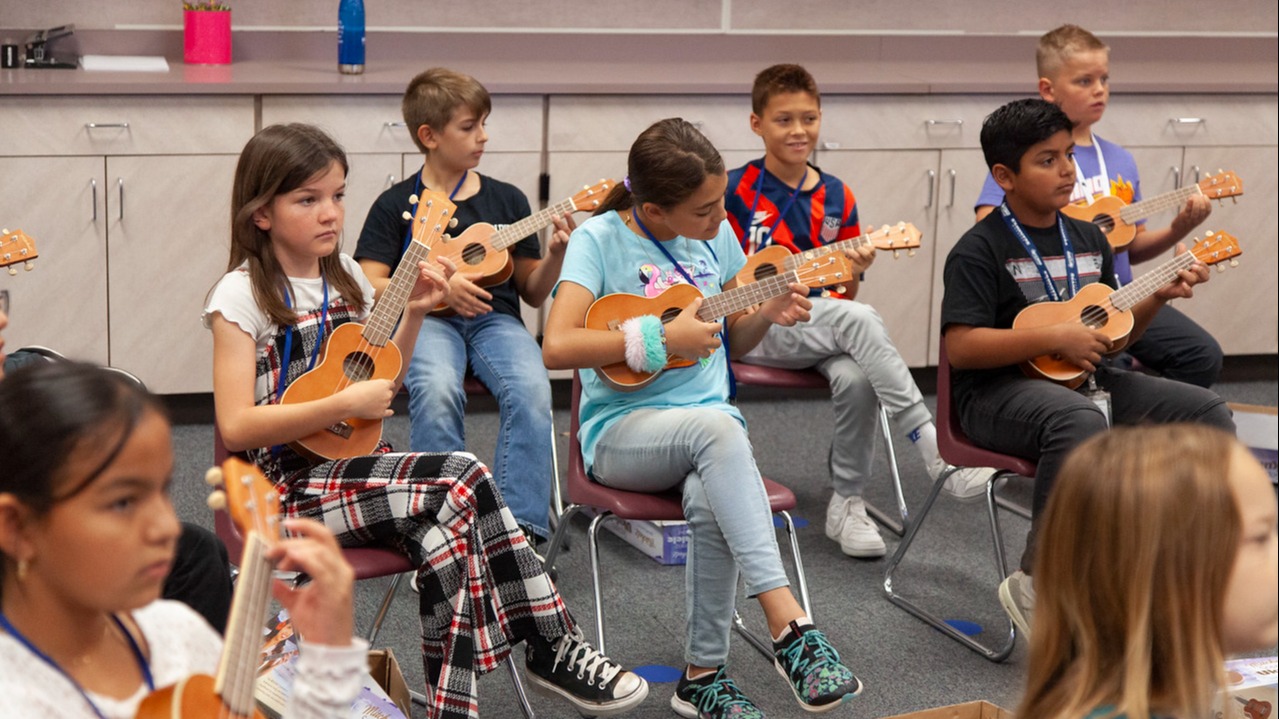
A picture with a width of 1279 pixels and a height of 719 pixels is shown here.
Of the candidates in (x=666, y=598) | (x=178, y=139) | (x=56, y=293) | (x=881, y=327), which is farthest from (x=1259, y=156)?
(x=56, y=293)

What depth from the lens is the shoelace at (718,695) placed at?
2.40 metres

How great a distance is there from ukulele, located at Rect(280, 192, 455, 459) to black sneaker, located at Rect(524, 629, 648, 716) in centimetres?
44

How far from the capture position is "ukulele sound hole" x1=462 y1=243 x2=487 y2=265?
308cm

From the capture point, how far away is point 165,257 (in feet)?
12.7

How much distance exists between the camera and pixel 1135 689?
1.29m

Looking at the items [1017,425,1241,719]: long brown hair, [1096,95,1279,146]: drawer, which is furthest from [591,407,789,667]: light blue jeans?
[1096,95,1279,146]: drawer

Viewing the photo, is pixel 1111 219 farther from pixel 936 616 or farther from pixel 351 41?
pixel 351 41

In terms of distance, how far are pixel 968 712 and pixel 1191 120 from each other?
9.29ft

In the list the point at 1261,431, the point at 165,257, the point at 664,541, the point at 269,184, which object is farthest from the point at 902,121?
the point at 269,184

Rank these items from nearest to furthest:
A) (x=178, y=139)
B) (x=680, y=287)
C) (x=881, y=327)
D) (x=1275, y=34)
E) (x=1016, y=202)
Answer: (x=680, y=287)
(x=1016, y=202)
(x=881, y=327)
(x=178, y=139)
(x=1275, y=34)

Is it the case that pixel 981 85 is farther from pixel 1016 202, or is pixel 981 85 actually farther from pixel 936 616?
pixel 936 616

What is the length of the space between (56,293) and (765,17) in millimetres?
2403

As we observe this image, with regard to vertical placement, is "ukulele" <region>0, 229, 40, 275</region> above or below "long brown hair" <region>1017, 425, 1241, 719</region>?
above

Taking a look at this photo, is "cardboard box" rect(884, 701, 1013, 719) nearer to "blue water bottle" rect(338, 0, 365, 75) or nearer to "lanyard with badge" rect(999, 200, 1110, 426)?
"lanyard with badge" rect(999, 200, 1110, 426)
